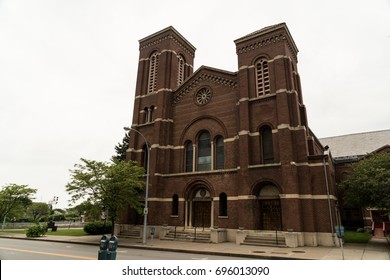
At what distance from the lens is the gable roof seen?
38.4 metres

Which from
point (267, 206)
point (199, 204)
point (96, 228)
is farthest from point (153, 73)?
point (267, 206)

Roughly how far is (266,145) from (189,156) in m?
8.13

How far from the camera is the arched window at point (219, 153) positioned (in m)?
25.0

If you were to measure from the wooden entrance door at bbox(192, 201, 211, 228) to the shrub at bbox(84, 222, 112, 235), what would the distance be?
11539 millimetres

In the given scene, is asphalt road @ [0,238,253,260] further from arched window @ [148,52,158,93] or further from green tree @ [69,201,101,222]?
arched window @ [148,52,158,93]

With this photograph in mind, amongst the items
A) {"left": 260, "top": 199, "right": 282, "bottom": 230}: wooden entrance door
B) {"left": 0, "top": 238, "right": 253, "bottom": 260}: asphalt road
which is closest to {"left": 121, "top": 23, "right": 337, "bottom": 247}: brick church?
{"left": 260, "top": 199, "right": 282, "bottom": 230}: wooden entrance door

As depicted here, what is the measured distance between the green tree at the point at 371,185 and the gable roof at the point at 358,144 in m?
17.4

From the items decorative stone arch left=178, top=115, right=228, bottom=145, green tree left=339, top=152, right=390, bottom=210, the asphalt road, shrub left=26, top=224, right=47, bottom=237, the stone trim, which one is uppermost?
the stone trim

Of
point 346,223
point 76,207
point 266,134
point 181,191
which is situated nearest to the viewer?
point 76,207

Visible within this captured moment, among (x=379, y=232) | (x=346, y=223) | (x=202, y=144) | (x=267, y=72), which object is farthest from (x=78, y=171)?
(x=346, y=223)

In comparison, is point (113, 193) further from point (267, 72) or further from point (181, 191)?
point (267, 72)

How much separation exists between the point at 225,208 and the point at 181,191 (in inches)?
183

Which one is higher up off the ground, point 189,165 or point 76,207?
point 189,165

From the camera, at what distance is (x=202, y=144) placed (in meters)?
26.7
